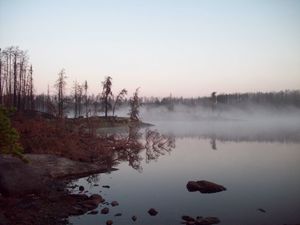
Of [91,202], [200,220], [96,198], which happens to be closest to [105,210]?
[91,202]

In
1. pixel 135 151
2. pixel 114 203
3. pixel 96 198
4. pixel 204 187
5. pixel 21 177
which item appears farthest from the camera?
pixel 135 151

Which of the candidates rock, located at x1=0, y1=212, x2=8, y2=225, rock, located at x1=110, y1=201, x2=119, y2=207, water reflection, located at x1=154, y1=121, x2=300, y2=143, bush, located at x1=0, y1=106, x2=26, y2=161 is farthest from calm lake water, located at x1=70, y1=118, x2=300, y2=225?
water reflection, located at x1=154, y1=121, x2=300, y2=143

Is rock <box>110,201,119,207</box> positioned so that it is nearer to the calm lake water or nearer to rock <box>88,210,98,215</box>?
the calm lake water

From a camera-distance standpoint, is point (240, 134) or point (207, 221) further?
point (240, 134)

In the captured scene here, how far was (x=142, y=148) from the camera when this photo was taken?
130ft

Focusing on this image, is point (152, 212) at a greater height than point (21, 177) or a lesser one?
lesser

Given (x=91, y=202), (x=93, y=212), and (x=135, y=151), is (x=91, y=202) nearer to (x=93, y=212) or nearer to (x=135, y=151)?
(x=93, y=212)

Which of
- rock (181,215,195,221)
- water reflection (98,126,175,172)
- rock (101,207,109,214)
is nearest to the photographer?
rock (181,215,195,221)

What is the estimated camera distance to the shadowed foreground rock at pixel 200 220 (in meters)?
12.9

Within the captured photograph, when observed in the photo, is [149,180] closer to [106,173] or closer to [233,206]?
[106,173]

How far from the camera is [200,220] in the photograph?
13203mm

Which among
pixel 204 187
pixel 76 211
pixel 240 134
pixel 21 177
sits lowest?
pixel 76 211

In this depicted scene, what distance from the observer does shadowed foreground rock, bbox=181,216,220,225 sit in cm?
1293

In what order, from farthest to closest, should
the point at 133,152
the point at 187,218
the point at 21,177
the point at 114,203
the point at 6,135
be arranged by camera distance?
the point at 133,152, the point at 21,177, the point at 114,203, the point at 187,218, the point at 6,135
